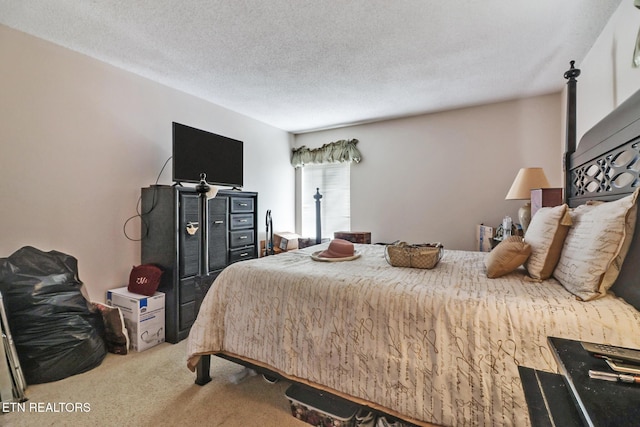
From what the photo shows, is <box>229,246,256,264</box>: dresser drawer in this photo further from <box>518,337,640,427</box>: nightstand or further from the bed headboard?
the bed headboard

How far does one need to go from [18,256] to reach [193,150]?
1.58 meters

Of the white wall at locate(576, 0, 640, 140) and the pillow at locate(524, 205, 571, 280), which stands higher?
the white wall at locate(576, 0, 640, 140)

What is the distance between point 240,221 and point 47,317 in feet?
6.00

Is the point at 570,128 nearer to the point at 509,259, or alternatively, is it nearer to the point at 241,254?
the point at 509,259

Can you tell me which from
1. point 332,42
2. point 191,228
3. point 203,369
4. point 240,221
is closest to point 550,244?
point 332,42

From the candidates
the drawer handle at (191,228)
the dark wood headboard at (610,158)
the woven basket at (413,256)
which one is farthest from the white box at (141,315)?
the dark wood headboard at (610,158)

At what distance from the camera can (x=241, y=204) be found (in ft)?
11.1

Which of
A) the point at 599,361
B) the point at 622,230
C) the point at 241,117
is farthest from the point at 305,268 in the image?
the point at 241,117

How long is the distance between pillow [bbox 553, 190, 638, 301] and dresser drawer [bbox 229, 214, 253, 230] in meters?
2.93

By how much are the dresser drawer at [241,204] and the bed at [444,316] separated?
5.23 ft

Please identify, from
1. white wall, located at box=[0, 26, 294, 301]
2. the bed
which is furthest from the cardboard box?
the bed

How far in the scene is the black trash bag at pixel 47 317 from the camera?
Answer: 1859 millimetres

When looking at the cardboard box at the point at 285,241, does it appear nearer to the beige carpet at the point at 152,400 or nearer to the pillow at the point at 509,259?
the beige carpet at the point at 152,400

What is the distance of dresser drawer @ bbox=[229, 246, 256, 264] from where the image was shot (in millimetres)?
3254
